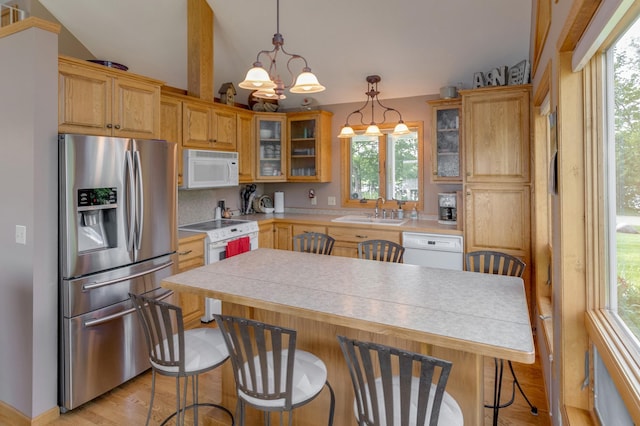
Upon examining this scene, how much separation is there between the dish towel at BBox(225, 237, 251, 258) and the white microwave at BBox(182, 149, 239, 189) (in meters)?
0.65

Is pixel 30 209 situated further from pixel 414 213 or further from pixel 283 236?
pixel 414 213

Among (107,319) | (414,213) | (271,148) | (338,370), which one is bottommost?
(338,370)

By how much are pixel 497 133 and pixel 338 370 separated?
2.69 m

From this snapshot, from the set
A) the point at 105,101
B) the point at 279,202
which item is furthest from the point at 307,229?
the point at 105,101

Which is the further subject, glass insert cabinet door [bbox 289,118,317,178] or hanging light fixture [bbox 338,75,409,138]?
glass insert cabinet door [bbox 289,118,317,178]

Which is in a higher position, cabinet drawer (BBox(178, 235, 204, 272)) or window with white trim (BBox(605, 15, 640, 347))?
window with white trim (BBox(605, 15, 640, 347))

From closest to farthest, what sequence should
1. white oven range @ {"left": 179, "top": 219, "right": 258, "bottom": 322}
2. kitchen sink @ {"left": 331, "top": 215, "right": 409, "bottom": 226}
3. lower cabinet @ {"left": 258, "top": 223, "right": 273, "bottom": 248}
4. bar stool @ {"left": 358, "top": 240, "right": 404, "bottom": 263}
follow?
bar stool @ {"left": 358, "top": 240, "right": 404, "bottom": 263}
white oven range @ {"left": 179, "top": 219, "right": 258, "bottom": 322}
kitchen sink @ {"left": 331, "top": 215, "right": 409, "bottom": 226}
lower cabinet @ {"left": 258, "top": 223, "right": 273, "bottom": 248}

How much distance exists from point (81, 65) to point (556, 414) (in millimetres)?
3403

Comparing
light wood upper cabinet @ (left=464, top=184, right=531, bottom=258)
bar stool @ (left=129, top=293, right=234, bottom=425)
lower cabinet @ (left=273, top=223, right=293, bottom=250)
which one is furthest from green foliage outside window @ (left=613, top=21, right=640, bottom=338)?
lower cabinet @ (left=273, top=223, right=293, bottom=250)

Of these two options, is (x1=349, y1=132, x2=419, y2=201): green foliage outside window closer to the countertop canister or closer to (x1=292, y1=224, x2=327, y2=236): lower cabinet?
(x1=292, y1=224, x2=327, y2=236): lower cabinet

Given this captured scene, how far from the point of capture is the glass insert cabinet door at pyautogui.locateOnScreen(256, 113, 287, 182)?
4.71 m

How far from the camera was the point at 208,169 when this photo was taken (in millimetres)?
3873

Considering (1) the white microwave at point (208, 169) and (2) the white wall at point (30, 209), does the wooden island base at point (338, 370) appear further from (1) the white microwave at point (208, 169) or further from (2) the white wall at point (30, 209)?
(1) the white microwave at point (208, 169)

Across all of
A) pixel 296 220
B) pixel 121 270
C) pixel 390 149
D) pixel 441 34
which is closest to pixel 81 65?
pixel 121 270
